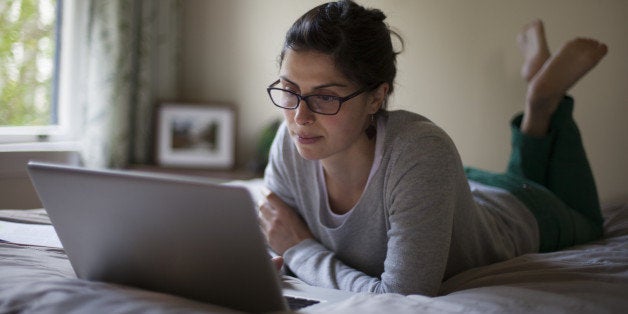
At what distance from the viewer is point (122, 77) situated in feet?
9.29

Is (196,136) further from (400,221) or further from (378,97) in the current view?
(400,221)

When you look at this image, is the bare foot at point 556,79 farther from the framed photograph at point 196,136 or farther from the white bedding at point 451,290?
the framed photograph at point 196,136

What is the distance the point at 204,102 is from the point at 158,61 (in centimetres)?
29

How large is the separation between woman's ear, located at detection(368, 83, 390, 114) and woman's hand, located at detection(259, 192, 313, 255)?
1.01 ft

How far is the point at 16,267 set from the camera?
1056 millimetres

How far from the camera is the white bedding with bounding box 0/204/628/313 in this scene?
863 millimetres

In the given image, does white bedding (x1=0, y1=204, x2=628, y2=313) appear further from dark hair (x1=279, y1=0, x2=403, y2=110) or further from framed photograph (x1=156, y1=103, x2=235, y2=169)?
framed photograph (x1=156, y1=103, x2=235, y2=169)

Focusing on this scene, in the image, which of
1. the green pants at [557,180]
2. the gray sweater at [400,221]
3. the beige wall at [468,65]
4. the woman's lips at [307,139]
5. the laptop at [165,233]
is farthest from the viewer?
the beige wall at [468,65]

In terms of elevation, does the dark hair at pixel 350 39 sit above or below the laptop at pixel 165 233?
above

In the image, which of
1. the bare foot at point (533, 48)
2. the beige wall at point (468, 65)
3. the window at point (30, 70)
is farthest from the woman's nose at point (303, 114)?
the window at point (30, 70)

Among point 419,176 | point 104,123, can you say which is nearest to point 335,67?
point 419,176

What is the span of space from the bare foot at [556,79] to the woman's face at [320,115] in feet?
2.67

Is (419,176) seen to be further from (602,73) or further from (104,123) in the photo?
(104,123)

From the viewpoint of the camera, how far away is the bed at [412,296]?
86 centimetres
